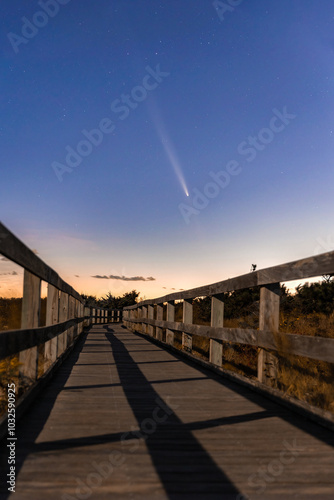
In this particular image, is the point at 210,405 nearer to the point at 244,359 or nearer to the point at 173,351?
the point at 173,351

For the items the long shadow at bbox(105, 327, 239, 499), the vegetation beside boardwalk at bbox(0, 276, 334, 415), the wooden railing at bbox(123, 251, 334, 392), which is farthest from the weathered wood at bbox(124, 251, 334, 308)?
the long shadow at bbox(105, 327, 239, 499)

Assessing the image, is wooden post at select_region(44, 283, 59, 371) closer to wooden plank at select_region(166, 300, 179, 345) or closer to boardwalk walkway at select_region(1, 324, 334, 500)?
boardwalk walkway at select_region(1, 324, 334, 500)

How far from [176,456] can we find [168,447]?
188mm

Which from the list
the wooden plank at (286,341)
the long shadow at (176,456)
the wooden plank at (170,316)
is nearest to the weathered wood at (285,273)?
the wooden plank at (286,341)

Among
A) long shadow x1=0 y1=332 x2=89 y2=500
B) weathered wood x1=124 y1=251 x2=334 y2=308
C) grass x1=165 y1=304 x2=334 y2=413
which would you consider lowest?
grass x1=165 y1=304 x2=334 y2=413

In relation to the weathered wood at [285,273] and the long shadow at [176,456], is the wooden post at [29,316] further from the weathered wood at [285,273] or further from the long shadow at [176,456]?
the weathered wood at [285,273]

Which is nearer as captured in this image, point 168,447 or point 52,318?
point 168,447

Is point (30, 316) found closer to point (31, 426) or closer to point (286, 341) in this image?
point (31, 426)

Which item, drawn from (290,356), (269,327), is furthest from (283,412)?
(290,356)

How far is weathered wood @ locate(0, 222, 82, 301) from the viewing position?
124 inches

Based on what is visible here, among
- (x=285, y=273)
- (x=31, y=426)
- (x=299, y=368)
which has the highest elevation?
(x=285, y=273)

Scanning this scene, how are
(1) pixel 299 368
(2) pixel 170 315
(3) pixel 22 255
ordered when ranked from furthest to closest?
1. (2) pixel 170 315
2. (1) pixel 299 368
3. (3) pixel 22 255

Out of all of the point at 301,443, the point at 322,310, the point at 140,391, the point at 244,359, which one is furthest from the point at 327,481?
the point at 322,310

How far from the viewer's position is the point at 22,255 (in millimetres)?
3750
